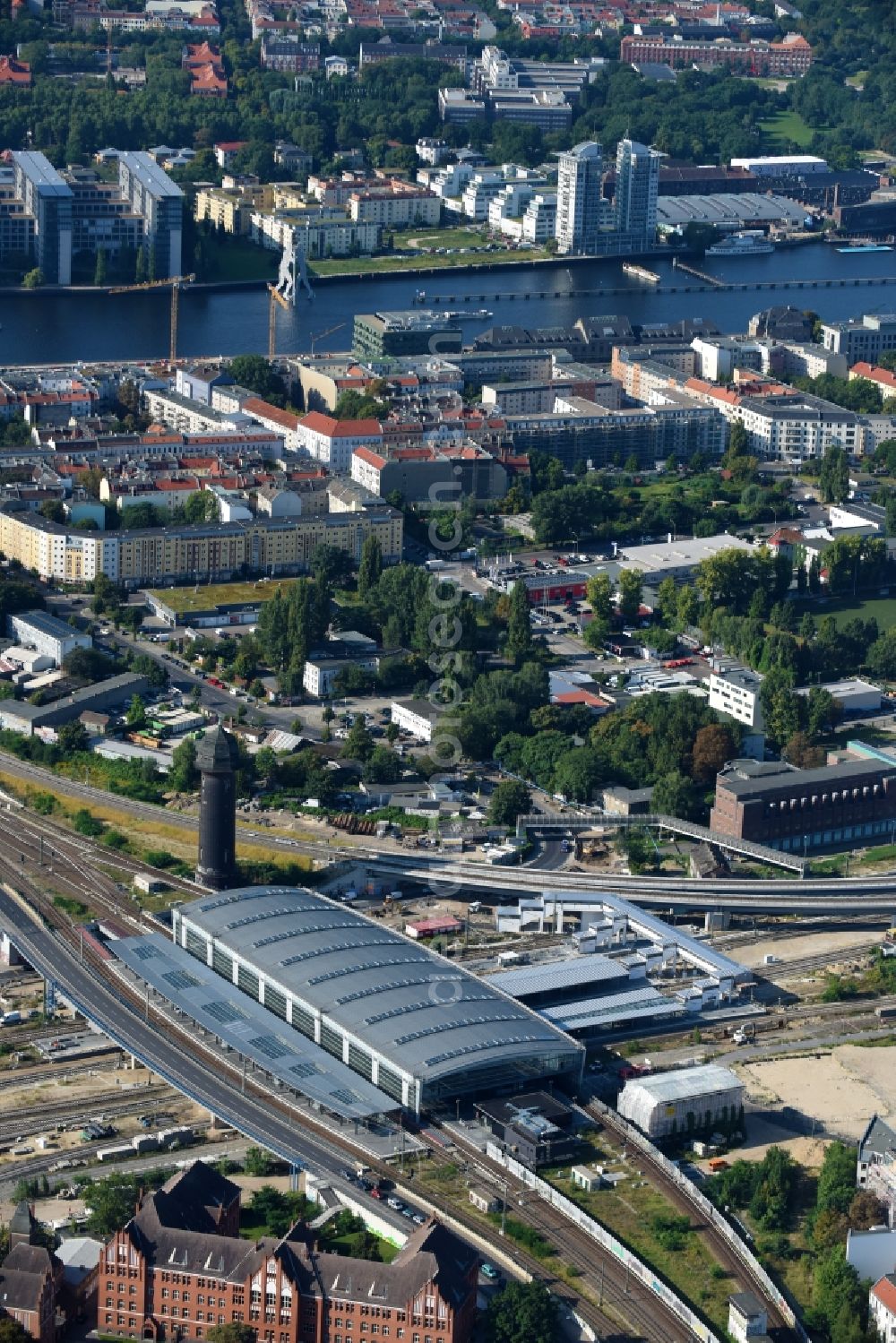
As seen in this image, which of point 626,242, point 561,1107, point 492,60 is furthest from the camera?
point 492,60

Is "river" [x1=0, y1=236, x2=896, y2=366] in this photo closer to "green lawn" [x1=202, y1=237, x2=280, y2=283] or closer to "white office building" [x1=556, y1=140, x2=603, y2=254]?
"white office building" [x1=556, y1=140, x2=603, y2=254]

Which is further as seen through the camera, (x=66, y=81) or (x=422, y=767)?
(x=66, y=81)

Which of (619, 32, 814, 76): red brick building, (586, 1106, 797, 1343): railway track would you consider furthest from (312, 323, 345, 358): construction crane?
(586, 1106, 797, 1343): railway track

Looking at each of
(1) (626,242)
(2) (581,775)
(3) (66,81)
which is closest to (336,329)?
(1) (626,242)

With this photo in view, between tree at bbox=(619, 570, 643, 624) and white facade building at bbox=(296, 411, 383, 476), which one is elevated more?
white facade building at bbox=(296, 411, 383, 476)

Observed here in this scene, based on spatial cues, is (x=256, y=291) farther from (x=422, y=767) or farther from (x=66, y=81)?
(x=422, y=767)

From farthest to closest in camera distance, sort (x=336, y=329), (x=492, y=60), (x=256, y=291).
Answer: (x=492, y=60), (x=256, y=291), (x=336, y=329)

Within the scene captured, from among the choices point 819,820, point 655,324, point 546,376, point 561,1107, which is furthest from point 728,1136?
point 655,324
